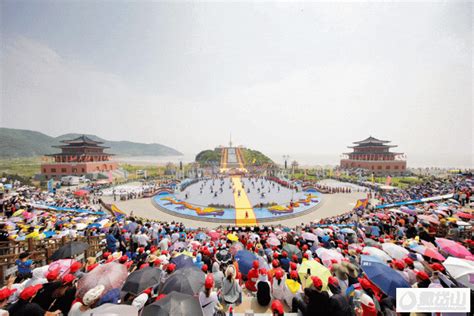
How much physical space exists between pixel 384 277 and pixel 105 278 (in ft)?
20.2

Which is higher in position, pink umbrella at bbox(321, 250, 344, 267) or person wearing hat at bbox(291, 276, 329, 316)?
person wearing hat at bbox(291, 276, 329, 316)

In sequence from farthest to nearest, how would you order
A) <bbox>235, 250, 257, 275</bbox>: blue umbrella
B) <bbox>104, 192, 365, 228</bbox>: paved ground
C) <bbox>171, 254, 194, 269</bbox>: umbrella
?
<bbox>104, 192, 365, 228</bbox>: paved ground, <bbox>235, 250, 257, 275</bbox>: blue umbrella, <bbox>171, 254, 194, 269</bbox>: umbrella

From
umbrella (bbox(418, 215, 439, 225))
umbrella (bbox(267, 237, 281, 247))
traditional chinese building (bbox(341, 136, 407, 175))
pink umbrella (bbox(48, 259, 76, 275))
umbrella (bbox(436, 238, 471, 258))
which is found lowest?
umbrella (bbox(267, 237, 281, 247))

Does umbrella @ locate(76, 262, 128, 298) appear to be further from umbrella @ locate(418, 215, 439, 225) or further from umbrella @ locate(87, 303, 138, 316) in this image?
umbrella @ locate(418, 215, 439, 225)

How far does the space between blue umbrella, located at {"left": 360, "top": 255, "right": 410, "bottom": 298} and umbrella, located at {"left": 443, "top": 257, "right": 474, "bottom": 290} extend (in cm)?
125

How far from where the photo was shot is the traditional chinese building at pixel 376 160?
44906 mm

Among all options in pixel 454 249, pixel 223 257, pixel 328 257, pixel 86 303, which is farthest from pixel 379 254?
pixel 86 303

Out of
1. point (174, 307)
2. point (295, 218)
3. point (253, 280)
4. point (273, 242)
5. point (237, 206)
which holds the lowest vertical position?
point (295, 218)

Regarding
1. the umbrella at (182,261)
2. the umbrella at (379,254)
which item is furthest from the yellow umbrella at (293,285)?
the umbrella at (379,254)

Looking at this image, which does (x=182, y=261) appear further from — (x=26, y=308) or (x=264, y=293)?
(x=26, y=308)

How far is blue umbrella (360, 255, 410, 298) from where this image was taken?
13.0 ft

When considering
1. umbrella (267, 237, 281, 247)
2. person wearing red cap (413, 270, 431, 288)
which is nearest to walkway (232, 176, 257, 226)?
umbrella (267, 237, 281, 247)

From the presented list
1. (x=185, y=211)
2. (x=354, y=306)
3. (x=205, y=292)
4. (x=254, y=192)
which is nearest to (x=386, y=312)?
(x=354, y=306)

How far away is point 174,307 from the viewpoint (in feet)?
8.95
